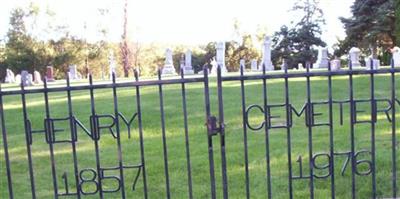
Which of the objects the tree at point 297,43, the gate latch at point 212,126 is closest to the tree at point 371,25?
the tree at point 297,43

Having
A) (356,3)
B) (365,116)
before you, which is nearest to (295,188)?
Result: (365,116)

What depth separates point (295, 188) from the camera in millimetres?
4863

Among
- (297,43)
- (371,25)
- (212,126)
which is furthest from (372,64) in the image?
(297,43)

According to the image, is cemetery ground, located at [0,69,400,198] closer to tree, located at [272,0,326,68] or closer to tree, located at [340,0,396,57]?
tree, located at [340,0,396,57]

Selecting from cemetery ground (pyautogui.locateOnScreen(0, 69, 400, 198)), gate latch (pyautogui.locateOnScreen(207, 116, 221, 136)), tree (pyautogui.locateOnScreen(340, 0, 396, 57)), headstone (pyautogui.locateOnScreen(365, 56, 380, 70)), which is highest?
tree (pyautogui.locateOnScreen(340, 0, 396, 57))

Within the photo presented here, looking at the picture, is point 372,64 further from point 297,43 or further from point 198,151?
point 297,43

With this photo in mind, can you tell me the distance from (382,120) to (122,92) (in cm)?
672

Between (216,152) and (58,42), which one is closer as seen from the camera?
(216,152)

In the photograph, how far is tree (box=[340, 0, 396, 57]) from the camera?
1013 inches

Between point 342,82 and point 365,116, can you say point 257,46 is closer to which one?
point 342,82

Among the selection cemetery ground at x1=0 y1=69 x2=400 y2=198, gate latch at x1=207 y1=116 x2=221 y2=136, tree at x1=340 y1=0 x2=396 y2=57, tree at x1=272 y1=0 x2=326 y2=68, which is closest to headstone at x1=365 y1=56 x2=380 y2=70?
cemetery ground at x1=0 y1=69 x2=400 y2=198

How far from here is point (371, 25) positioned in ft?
89.7

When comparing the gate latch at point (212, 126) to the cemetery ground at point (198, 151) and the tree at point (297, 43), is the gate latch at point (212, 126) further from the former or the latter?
the tree at point (297, 43)

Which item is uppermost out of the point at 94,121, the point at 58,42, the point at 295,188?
the point at 58,42
